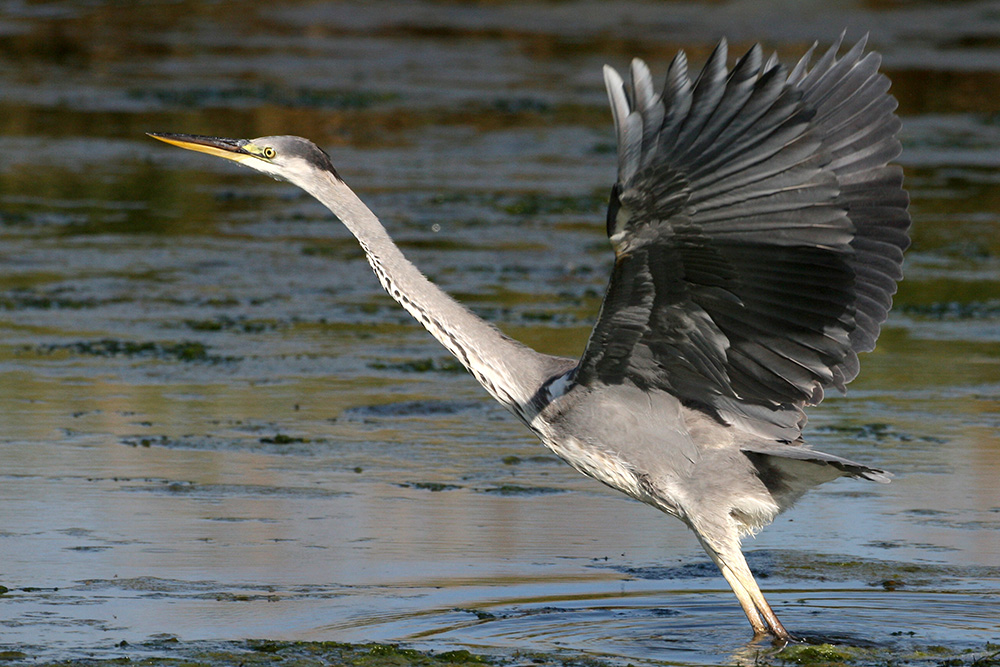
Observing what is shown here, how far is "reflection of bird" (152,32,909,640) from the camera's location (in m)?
4.77

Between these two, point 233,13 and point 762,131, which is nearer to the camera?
point 762,131

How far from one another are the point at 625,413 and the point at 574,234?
7.62 meters

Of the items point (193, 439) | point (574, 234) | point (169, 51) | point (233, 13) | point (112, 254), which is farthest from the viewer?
point (233, 13)

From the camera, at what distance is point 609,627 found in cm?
595

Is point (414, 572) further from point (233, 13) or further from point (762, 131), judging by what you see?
point (233, 13)

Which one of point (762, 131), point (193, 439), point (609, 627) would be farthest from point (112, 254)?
point (762, 131)

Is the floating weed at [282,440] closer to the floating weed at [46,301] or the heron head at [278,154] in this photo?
the heron head at [278,154]

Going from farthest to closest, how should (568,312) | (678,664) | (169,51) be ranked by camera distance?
(169,51) → (568,312) → (678,664)

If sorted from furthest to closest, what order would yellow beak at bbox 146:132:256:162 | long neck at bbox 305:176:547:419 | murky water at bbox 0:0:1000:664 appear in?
yellow beak at bbox 146:132:256:162 → murky water at bbox 0:0:1000:664 → long neck at bbox 305:176:547:419

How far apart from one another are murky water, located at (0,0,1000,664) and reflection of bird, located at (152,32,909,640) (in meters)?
0.63

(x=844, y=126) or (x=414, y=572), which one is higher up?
(x=844, y=126)

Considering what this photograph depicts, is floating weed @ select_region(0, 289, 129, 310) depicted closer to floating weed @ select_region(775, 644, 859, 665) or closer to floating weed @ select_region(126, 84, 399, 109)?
floating weed @ select_region(775, 644, 859, 665)

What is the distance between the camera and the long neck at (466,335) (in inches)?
234

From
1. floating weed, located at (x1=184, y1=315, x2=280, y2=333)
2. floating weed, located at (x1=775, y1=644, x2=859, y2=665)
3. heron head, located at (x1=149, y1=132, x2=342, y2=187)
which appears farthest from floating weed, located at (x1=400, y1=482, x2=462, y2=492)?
floating weed, located at (x1=184, y1=315, x2=280, y2=333)
